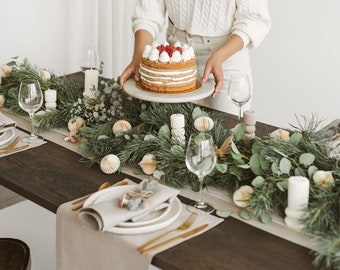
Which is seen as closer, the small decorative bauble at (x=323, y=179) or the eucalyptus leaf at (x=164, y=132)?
the small decorative bauble at (x=323, y=179)

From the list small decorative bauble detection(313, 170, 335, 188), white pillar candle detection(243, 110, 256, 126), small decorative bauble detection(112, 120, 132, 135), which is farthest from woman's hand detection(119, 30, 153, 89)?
small decorative bauble detection(313, 170, 335, 188)

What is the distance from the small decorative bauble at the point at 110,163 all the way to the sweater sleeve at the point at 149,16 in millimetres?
947

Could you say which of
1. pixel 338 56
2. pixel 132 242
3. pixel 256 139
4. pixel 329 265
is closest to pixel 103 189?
pixel 132 242

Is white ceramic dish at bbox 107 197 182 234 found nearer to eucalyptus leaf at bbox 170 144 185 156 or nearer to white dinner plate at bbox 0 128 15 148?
eucalyptus leaf at bbox 170 144 185 156

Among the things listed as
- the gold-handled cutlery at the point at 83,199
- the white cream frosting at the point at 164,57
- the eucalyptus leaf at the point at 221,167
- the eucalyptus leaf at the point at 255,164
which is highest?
the white cream frosting at the point at 164,57

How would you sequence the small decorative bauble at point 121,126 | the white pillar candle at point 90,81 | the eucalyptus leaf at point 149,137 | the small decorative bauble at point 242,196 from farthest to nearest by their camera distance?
the white pillar candle at point 90,81
the small decorative bauble at point 121,126
the eucalyptus leaf at point 149,137
the small decorative bauble at point 242,196

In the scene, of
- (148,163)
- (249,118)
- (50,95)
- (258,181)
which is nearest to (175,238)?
(258,181)

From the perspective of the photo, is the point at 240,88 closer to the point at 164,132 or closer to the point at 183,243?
the point at 164,132

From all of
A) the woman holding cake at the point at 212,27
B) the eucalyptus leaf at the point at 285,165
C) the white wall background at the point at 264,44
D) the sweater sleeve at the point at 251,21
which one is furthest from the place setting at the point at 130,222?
the white wall background at the point at 264,44

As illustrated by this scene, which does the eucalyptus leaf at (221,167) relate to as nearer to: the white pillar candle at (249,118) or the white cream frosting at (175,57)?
the white pillar candle at (249,118)

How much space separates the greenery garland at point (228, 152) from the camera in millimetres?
1536

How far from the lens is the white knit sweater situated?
2537 millimetres

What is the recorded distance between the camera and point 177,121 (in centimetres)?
193

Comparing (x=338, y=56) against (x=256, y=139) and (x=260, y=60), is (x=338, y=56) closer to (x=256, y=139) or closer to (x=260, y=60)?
(x=260, y=60)
